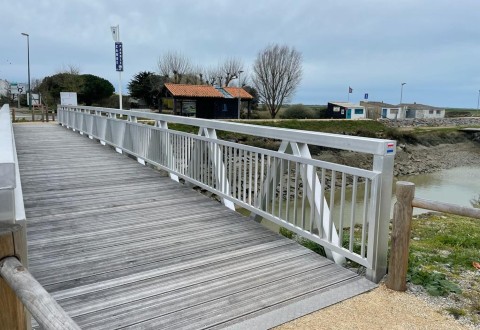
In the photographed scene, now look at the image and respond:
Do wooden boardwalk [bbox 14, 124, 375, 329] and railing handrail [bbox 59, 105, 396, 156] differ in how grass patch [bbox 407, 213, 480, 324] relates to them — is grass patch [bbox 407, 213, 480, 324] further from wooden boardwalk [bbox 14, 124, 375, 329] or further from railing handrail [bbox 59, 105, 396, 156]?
railing handrail [bbox 59, 105, 396, 156]

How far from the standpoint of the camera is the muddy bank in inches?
1109

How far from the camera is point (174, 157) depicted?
6.24m

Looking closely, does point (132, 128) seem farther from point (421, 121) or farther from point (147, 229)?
point (421, 121)

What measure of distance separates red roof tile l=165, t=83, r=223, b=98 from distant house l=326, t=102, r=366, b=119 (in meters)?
21.6

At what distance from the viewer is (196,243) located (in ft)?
12.1

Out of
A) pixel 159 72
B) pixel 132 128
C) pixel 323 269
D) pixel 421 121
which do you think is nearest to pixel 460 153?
pixel 421 121

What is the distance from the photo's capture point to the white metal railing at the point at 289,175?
114 inches

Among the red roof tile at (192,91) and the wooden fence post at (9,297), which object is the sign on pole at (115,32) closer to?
the wooden fence post at (9,297)

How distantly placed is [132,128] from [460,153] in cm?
3949

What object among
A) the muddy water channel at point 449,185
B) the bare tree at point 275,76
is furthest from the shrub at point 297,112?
the muddy water channel at point 449,185

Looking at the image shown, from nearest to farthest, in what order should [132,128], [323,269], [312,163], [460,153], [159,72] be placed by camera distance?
[323,269]
[312,163]
[132,128]
[460,153]
[159,72]

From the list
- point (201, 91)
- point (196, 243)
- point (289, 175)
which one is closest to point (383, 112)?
point (201, 91)

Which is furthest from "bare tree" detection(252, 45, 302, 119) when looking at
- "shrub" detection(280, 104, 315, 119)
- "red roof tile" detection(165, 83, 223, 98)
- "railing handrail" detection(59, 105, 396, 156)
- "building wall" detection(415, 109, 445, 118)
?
"railing handrail" detection(59, 105, 396, 156)

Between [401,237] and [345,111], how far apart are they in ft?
165
